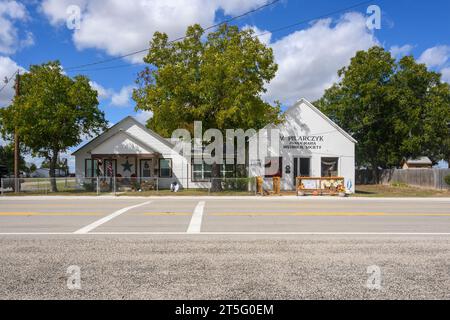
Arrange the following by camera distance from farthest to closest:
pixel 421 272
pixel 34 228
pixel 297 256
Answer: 1. pixel 34 228
2. pixel 297 256
3. pixel 421 272

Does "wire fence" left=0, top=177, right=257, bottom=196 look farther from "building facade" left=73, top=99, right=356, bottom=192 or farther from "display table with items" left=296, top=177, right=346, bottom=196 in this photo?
"display table with items" left=296, top=177, right=346, bottom=196

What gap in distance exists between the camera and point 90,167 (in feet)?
103

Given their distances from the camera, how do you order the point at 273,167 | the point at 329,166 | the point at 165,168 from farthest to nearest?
the point at 165,168 → the point at 329,166 → the point at 273,167

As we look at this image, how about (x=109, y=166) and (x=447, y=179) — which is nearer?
(x=447, y=179)

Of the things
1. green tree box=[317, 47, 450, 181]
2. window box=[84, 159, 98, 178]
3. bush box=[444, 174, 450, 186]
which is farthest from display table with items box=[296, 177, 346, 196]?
green tree box=[317, 47, 450, 181]

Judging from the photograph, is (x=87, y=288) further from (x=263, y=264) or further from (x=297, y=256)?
(x=297, y=256)

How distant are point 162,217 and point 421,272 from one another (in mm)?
8113

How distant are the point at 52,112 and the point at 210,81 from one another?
11.8 metres

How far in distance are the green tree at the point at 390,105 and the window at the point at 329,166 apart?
17606mm

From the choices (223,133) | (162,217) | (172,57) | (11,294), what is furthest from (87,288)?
(172,57)

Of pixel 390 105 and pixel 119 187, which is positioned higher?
pixel 390 105

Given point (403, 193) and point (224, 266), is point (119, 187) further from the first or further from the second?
point (224, 266)

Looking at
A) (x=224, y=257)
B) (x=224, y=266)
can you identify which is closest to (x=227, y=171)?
(x=224, y=257)

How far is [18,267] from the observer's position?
19.8 ft
